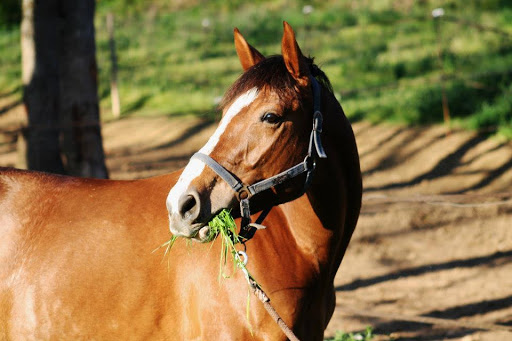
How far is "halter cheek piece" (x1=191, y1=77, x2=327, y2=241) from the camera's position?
7.56ft

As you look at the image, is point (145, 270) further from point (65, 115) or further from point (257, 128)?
point (65, 115)

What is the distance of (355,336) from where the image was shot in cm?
445

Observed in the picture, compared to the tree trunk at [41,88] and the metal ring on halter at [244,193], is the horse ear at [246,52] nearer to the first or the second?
the metal ring on halter at [244,193]

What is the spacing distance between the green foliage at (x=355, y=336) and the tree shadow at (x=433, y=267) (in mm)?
1101

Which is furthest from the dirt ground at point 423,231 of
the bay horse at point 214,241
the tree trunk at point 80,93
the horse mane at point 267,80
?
the horse mane at point 267,80

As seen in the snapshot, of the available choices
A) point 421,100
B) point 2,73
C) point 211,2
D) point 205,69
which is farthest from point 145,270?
point 211,2

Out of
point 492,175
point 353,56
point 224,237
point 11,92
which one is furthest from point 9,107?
point 224,237

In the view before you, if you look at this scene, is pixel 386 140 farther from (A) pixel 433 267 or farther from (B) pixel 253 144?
(B) pixel 253 144

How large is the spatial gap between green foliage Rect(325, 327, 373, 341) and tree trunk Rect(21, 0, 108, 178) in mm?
3529

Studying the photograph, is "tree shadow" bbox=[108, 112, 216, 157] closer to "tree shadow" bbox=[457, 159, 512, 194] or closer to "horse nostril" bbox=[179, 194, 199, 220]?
"tree shadow" bbox=[457, 159, 512, 194]

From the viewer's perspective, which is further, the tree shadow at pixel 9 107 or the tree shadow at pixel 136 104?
the tree shadow at pixel 9 107

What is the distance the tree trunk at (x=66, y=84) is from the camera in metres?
6.58

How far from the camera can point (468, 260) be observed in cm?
596

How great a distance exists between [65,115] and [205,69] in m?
8.76
